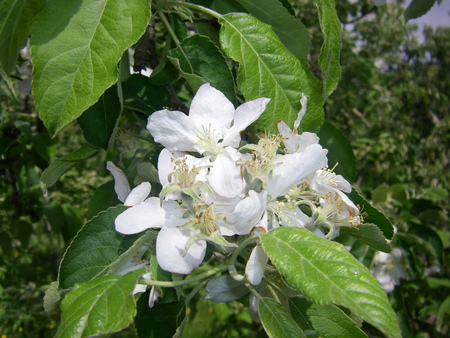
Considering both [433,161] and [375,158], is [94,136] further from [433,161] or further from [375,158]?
[433,161]

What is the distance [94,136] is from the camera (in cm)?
98

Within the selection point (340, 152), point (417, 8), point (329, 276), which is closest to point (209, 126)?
point (329, 276)

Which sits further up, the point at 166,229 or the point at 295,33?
the point at 295,33

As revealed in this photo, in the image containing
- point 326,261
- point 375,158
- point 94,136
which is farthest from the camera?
point 375,158

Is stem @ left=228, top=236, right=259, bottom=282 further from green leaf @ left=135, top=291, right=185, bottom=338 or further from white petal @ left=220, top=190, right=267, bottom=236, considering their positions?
green leaf @ left=135, top=291, right=185, bottom=338

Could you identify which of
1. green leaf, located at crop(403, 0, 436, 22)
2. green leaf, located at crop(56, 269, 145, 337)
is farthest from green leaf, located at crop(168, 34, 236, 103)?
green leaf, located at crop(403, 0, 436, 22)

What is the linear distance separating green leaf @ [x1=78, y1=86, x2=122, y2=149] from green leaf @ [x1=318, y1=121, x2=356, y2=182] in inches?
22.7

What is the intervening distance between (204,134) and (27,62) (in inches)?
53.8

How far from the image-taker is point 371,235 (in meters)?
0.90

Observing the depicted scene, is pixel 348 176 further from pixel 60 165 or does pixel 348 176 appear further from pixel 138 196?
pixel 60 165

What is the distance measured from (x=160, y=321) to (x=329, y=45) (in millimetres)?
686

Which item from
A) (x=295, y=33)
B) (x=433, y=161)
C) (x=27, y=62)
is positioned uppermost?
(x=295, y=33)

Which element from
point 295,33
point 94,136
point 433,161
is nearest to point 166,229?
point 94,136

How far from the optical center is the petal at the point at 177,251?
2.37 feet
